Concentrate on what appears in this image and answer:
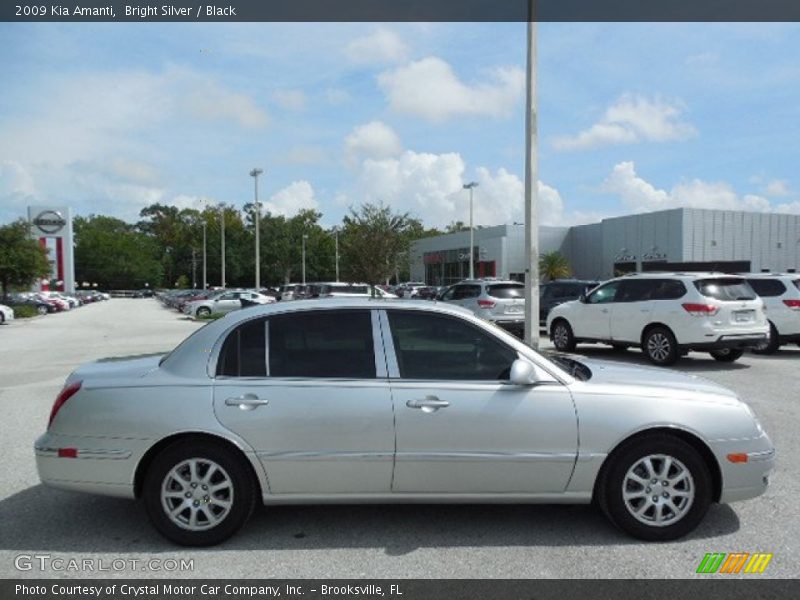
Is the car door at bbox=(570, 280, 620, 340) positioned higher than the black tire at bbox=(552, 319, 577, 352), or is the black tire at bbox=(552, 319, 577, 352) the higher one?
the car door at bbox=(570, 280, 620, 340)

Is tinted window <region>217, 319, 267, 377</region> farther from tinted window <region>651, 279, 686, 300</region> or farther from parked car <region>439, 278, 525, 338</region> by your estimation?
parked car <region>439, 278, 525, 338</region>

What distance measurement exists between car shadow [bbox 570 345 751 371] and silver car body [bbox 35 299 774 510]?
22.8 feet

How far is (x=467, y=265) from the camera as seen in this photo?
67438 millimetres

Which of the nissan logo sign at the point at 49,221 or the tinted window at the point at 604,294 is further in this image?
the nissan logo sign at the point at 49,221

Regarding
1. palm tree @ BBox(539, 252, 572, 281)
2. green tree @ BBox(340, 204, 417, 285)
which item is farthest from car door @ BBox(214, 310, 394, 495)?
palm tree @ BBox(539, 252, 572, 281)

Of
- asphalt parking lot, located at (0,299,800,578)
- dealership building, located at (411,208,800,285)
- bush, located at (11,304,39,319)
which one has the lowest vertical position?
bush, located at (11,304,39,319)

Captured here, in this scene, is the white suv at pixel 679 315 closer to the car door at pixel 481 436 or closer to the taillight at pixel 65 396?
the car door at pixel 481 436

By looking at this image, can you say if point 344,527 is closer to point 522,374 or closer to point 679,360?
point 522,374

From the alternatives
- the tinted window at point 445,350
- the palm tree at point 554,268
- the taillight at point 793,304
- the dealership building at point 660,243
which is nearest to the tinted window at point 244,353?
the tinted window at point 445,350

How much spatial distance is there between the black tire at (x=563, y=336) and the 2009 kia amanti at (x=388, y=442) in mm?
10308

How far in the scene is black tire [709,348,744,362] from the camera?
513 inches

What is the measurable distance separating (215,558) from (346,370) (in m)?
1.39

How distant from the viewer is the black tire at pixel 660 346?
40.1 ft

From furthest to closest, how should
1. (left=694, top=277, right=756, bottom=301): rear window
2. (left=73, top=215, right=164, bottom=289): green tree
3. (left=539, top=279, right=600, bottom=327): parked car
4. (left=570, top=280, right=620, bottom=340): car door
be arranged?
(left=73, top=215, right=164, bottom=289): green tree, (left=539, top=279, right=600, bottom=327): parked car, (left=570, top=280, right=620, bottom=340): car door, (left=694, top=277, right=756, bottom=301): rear window
